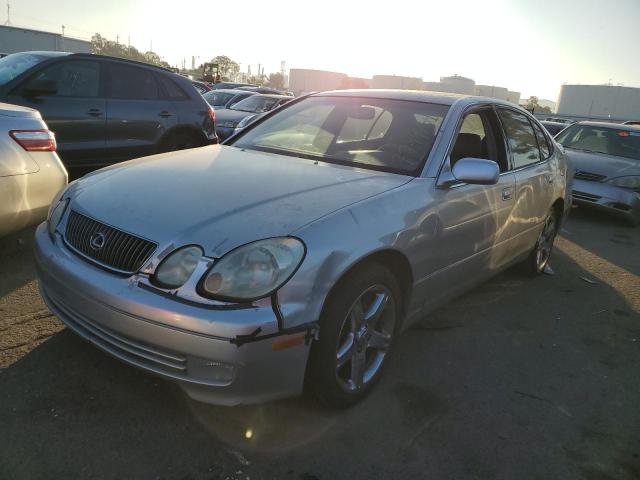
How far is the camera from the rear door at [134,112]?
6.11 meters

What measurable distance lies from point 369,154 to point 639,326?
8.78ft

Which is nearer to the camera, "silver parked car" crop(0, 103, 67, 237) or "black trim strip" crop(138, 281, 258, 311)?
"black trim strip" crop(138, 281, 258, 311)

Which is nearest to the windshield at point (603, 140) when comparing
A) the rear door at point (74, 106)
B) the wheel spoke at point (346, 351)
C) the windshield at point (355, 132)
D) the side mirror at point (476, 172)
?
the windshield at point (355, 132)

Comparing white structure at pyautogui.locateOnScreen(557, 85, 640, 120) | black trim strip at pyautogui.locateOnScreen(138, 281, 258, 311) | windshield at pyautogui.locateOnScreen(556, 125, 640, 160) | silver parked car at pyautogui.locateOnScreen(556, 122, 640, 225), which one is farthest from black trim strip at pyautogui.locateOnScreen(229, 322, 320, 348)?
white structure at pyautogui.locateOnScreen(557, 85, 640, 120)

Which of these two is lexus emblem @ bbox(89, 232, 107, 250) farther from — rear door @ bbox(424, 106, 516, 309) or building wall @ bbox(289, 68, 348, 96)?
building wall @ bbox(289, 68, 348, 96)

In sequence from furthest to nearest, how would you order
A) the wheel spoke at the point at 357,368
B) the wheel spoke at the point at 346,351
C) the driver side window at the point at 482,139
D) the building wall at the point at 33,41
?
the building wall at the point at 33,41, the driver side window at the point at 482,139, the wheel spoke at the point at 357,368, the wheel spoke at the point at 346,351

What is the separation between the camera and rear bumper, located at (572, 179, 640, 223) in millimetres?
7617

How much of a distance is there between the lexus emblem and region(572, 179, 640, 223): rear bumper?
765 centimetres

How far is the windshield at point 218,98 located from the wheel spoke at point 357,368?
11.9 meters

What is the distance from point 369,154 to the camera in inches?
127

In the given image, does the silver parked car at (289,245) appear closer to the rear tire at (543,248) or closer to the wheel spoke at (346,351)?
the wheel spoke at (346,351)

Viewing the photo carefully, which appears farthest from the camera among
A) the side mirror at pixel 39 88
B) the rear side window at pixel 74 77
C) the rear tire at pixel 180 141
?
the rear tire at pixel 180 141

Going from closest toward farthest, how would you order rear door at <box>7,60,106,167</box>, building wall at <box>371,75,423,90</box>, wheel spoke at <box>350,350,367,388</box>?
wheel spoke at <box>350,350,367,388</box>, rear door at <box>7,60,106,167</box>, building wall at <box>371,75,423,90</box>

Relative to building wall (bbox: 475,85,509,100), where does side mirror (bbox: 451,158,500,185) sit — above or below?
below
